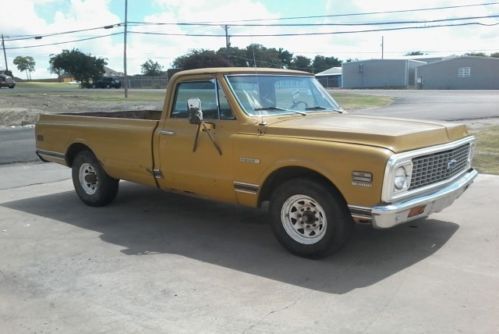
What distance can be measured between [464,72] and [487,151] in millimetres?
67498

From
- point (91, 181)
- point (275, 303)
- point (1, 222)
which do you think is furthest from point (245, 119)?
point (1, 222)

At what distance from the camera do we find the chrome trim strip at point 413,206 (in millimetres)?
4656

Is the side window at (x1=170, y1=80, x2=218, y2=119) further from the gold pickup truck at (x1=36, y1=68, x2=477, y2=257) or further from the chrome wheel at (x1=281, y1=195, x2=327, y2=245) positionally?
the chrome wheel at (x1=281, y1=195, x2=327, y2=245)

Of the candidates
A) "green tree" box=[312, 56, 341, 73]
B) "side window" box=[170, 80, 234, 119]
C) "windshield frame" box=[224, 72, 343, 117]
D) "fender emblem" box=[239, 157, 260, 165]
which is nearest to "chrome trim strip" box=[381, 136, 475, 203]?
"fender emblem" box=[239, 157, 260, 165]

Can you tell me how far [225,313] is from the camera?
4164 mm

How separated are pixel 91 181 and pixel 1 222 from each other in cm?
128

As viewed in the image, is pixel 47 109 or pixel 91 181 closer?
pixel 91 181

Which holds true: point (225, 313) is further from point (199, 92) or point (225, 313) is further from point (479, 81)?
point (479, 81)

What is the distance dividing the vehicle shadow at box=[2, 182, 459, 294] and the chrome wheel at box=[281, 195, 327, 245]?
230 mm

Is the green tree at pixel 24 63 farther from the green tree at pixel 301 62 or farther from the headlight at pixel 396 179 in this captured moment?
the headlight at pixel 396 179

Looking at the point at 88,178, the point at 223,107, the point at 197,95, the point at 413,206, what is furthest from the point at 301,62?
the point at 413,206

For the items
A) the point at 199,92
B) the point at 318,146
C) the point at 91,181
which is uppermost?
the point at 199,92

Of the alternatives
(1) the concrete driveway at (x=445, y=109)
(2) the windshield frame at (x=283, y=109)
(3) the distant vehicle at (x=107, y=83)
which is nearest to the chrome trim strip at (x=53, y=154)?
(2) the windshield frame at (x=283, y=109)

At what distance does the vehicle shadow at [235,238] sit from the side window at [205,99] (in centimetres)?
136
